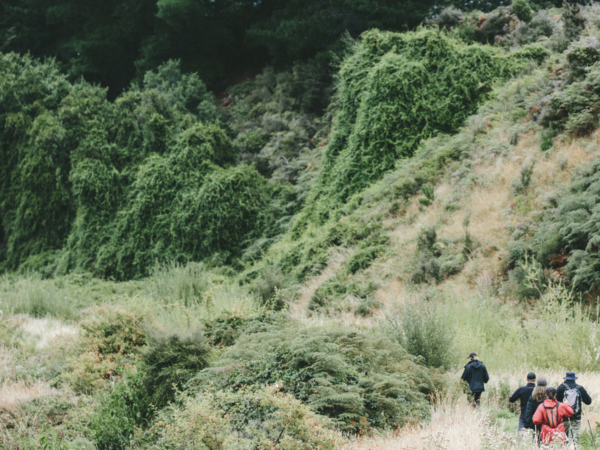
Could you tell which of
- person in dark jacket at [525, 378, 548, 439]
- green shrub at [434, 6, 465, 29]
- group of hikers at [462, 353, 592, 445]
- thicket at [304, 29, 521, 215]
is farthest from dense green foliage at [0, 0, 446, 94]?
person in dark jacket at [525, 378, 548, 439]

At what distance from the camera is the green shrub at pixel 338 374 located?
546 cm

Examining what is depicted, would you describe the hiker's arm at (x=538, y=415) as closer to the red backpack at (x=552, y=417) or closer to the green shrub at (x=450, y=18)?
the red backpack at (x=552, y=417)

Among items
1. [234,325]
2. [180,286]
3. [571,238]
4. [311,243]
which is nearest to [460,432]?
[234,325]

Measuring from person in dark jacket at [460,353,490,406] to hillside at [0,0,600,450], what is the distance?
219 mm

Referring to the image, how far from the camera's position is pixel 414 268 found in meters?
10.7

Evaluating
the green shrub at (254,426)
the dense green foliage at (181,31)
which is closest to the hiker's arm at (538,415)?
the green shrub at (254,426)

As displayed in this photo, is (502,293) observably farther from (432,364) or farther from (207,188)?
(207,188)

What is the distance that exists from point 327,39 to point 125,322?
46.5 ft

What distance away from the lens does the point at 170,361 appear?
6957 mm

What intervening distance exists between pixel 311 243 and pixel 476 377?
8.27 metres

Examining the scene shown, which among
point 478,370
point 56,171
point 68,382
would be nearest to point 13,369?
point 68,382

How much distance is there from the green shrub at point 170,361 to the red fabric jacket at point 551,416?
387 cm

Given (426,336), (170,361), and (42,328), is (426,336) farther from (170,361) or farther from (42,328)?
(42,328)

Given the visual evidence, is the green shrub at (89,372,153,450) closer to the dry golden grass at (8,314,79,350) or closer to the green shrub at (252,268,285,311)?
the dry golden grass at (8,314,79,350)
